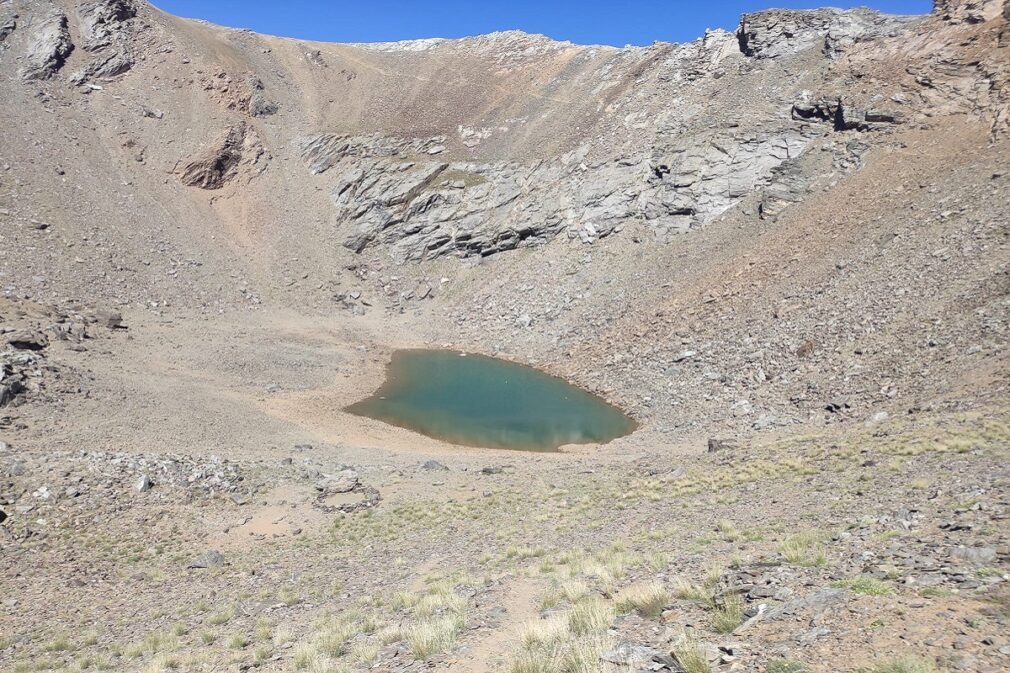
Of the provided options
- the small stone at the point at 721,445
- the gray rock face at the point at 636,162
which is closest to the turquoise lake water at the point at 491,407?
the small stone at the point at 721,445

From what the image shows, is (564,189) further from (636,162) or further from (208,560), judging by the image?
(208,560)

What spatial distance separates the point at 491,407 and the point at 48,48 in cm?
6010

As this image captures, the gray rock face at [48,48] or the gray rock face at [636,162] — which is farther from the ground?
the gray rock face at [48,48]

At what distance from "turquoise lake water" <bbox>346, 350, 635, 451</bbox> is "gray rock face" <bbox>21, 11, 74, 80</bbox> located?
158 feet

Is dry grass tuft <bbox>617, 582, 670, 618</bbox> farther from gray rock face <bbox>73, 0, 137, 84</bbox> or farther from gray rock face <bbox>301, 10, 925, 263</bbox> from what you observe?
gray rock face <bbox>73, 0, 137, 84</bbox>

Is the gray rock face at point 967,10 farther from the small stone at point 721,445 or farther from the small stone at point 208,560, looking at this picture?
the small stone at point 208,560

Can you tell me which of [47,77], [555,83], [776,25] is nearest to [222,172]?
[47,77]

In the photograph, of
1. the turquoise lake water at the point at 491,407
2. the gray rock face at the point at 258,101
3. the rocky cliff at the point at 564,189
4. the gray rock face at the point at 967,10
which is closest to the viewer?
the turquoise lake water at the point at 491,407

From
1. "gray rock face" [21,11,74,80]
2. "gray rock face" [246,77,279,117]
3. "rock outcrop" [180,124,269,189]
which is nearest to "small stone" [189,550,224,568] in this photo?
"rock outcrop" [180,124,269,189]

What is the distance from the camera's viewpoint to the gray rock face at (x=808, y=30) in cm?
4806

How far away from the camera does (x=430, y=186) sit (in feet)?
194

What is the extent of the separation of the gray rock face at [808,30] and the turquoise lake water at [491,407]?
115 feet

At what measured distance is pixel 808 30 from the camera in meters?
51.5

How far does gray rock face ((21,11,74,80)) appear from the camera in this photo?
60.0 m
